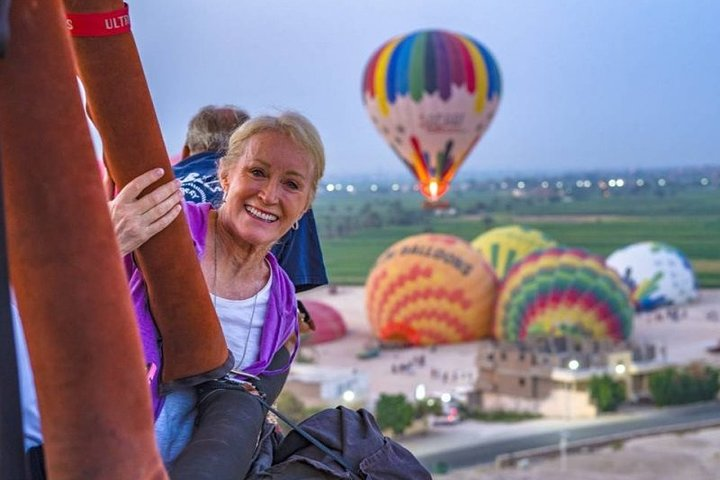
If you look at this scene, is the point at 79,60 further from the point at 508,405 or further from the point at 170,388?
the point at 508,405


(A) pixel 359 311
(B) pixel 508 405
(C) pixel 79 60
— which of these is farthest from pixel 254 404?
(A) pixel 359 311

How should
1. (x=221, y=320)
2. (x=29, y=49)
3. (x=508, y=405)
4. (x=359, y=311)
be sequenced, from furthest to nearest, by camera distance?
(x=359, y=311)
(x=508, y=405)
(x=221, y=320)
(x=29, y=49)

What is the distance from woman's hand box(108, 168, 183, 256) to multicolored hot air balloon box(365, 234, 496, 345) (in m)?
10.3

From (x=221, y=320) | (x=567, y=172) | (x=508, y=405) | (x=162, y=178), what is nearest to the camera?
(x=162, y=178)

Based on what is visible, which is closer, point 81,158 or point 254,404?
point 81,158

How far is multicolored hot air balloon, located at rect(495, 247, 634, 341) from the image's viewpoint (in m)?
10.6

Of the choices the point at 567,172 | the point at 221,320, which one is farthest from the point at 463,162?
the point at 567,172

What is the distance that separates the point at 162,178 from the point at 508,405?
372 inches

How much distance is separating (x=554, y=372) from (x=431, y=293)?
170 centimetres

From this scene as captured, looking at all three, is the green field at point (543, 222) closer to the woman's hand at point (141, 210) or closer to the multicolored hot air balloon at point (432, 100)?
the multicolored hot air balloon at point (432, 100)

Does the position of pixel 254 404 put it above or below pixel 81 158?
below

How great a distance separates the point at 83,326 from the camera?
39 centimetres

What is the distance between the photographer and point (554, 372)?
973cm

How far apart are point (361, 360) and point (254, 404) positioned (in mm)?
11065
